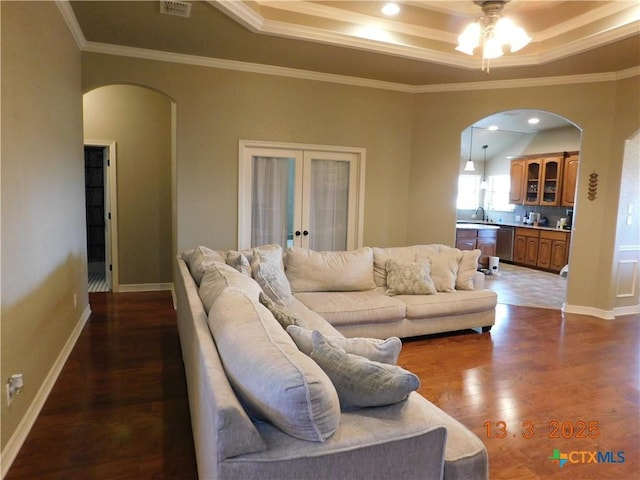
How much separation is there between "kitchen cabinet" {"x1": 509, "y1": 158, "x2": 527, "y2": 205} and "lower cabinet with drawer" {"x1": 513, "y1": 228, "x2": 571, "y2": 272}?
2.59ft

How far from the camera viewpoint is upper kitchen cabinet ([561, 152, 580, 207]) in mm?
7840

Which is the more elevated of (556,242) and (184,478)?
(556,242)

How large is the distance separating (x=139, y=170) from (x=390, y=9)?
147 inches

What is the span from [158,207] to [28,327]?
347 centimetres

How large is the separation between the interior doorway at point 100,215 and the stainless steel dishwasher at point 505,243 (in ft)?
25.2

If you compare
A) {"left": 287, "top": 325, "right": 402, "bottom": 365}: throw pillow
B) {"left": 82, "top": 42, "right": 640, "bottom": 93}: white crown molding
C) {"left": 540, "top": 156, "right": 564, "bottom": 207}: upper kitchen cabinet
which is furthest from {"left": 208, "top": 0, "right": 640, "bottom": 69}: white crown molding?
{"left": 540, "top": 156, "right": 564, "bottom": 207}: upper kitchen cabinet

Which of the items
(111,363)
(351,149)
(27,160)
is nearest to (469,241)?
(351,149)

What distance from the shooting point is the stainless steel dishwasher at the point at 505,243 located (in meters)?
8.93

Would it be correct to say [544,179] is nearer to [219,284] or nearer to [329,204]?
[329,204]

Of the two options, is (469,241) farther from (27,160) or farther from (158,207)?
(27,160)

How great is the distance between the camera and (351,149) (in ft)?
17.6

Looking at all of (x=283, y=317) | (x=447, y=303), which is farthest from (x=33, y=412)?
(x=447, y=303)

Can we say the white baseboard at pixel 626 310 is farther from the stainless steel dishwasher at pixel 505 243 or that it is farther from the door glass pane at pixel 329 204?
the stainless steel dishwasher at pixel 505 243

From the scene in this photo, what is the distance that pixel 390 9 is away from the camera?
4.11 metres
